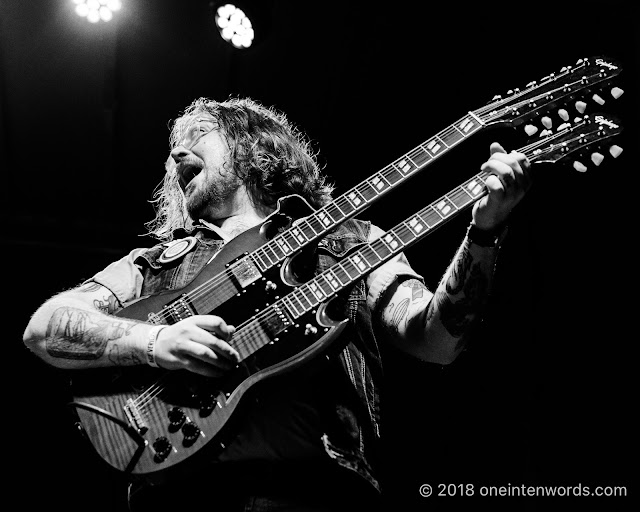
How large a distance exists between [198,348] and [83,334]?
0.40 metres

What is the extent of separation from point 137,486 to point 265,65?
2.72 meters

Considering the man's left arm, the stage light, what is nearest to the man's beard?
the man's left arm

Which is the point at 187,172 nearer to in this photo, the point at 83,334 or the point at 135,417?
the point at 83,334

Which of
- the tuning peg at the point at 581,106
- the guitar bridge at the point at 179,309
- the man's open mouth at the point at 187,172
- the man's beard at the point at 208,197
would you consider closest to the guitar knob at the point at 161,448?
the guitar bridge at the point at 179,309

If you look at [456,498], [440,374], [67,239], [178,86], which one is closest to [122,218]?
[67,239]

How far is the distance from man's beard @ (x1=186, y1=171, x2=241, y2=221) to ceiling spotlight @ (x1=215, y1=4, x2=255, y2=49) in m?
1.27

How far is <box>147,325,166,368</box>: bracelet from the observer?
1.70 m

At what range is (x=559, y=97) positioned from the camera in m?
1.89

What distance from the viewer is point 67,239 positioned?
4.19 meters

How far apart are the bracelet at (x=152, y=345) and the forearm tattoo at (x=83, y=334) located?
0.05 meters

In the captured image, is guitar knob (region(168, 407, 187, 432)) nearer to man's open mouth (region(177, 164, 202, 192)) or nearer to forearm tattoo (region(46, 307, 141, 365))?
forearm tattoo (region(46, 307, 141, 365))

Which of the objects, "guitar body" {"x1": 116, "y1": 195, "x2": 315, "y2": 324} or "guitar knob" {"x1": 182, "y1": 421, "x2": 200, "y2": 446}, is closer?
"guitar knob" {"x1": 182, "y1": 421, "x2": 200, "y2": 446}

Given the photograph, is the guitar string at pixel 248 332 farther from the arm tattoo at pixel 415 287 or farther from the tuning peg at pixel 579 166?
the arm tattoo at pixel 415 287

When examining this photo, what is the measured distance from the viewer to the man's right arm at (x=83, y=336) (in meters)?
1.75
